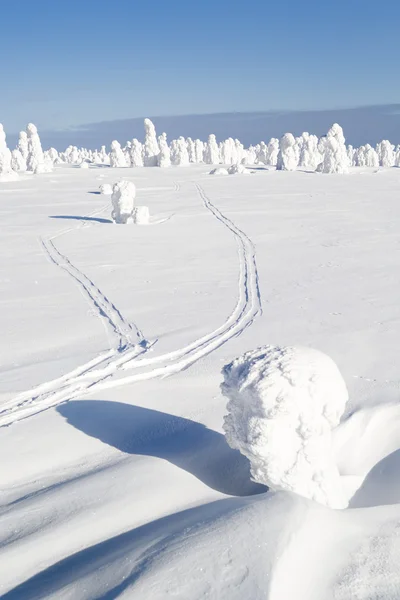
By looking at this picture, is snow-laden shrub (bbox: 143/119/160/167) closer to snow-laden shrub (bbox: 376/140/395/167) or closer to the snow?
snow-laden shrub (bbox: 376/140/395/167)

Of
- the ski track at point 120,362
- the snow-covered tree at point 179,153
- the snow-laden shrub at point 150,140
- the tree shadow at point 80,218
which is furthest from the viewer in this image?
the snow-laden shrub at point 150,140

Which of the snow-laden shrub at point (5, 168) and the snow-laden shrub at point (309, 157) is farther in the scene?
the snow-laden shrub at point (309, 157)

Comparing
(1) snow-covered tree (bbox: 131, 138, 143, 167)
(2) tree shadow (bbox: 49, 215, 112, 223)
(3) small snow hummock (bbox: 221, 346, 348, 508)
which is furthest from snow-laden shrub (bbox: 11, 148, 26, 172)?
(3) small snow hummock (bbox: 221, 346, 348, 508)

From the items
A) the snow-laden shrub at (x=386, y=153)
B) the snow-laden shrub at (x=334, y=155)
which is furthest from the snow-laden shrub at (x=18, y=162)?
the snow-laden shrub at (x=386, y=153)

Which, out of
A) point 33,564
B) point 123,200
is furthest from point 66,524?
point 123,200

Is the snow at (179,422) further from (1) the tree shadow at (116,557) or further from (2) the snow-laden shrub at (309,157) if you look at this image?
(2) the snow-laden shrub at (309,157)

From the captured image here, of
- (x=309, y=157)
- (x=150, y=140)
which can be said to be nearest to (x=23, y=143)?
(x=150, y=140)
